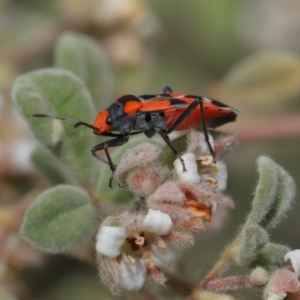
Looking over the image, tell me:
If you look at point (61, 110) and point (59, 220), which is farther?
point (61, 110)

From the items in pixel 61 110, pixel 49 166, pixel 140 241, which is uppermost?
pixel 61 110

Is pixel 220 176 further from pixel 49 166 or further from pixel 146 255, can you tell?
pixel 49 166

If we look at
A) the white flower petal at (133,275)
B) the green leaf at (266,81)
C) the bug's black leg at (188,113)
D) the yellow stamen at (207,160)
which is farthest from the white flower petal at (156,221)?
the green leaf at (266,81)

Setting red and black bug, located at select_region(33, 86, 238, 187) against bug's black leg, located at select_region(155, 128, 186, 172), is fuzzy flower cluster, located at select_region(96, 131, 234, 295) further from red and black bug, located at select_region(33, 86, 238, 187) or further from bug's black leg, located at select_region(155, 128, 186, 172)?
red and black bug, located at select_region(33, 86, 238, 187)

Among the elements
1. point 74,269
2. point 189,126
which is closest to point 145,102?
point 189,126

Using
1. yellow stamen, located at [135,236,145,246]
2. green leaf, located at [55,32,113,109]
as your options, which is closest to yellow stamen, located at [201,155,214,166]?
yellow stamen, located at [135,236,145,246]

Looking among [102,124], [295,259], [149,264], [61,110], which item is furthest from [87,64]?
[295,259]
